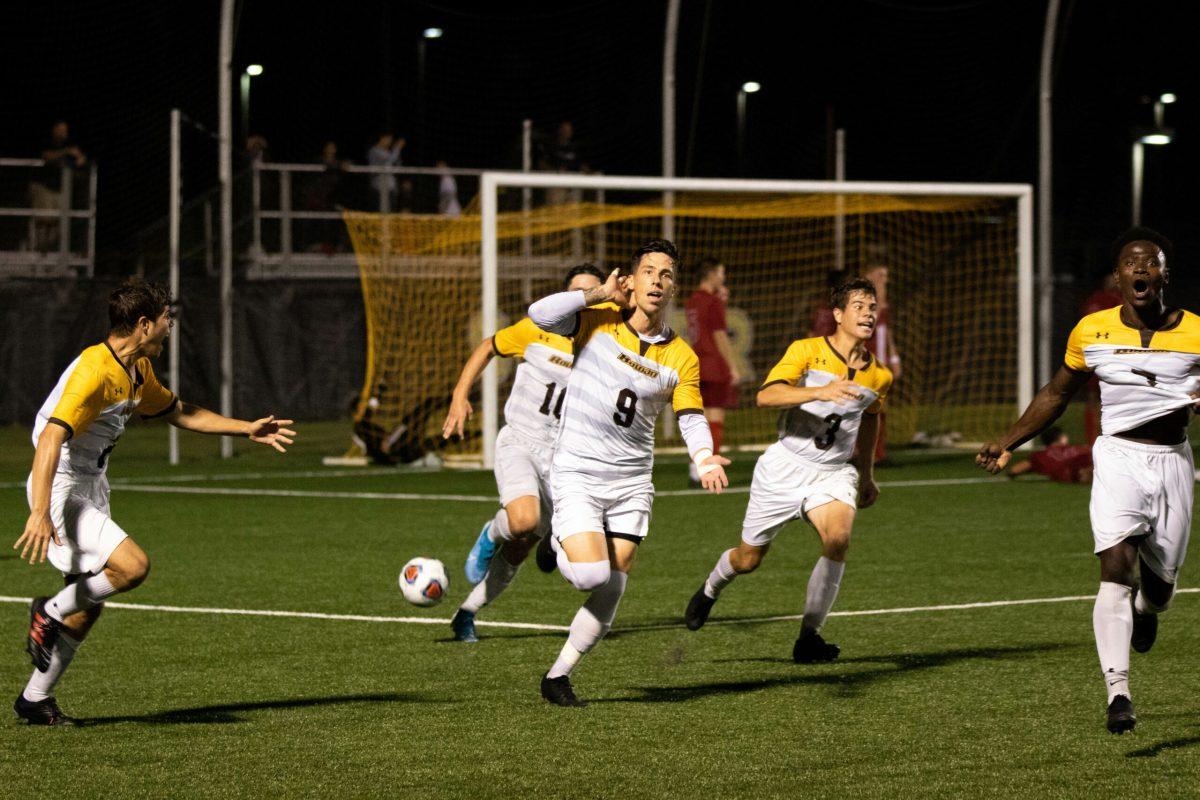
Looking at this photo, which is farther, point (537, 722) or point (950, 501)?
point (950, 501)

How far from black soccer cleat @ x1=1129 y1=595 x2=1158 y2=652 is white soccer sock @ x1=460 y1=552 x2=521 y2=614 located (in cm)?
285

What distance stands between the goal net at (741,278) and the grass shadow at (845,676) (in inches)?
335

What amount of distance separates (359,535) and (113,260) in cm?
1311

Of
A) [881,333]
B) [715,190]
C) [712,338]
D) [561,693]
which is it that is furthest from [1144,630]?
[715,190]

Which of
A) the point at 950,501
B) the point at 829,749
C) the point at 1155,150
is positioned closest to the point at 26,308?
the point at 950,501

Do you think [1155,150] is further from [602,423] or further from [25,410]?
[602,423]

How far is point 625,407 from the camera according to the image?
726 centimetres

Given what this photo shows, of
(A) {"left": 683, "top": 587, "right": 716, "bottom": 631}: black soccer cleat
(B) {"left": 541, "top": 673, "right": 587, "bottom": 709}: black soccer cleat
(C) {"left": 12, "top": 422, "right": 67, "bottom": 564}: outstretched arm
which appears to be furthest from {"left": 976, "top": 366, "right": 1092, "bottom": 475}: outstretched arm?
(C) {"left": 12, "top": 422, "right": 67, "bottom": 564}: outstretched arm

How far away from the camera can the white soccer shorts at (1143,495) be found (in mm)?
6527

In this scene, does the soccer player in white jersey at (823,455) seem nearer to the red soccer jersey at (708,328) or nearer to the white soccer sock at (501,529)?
the white soccer sock at (501,529)

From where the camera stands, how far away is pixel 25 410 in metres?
23.1

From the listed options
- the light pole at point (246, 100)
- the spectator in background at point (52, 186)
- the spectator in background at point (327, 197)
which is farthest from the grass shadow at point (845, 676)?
the light pole at point (246, 100)

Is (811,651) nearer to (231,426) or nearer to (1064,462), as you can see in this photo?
(231,426)

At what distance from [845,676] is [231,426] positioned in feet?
9.16
